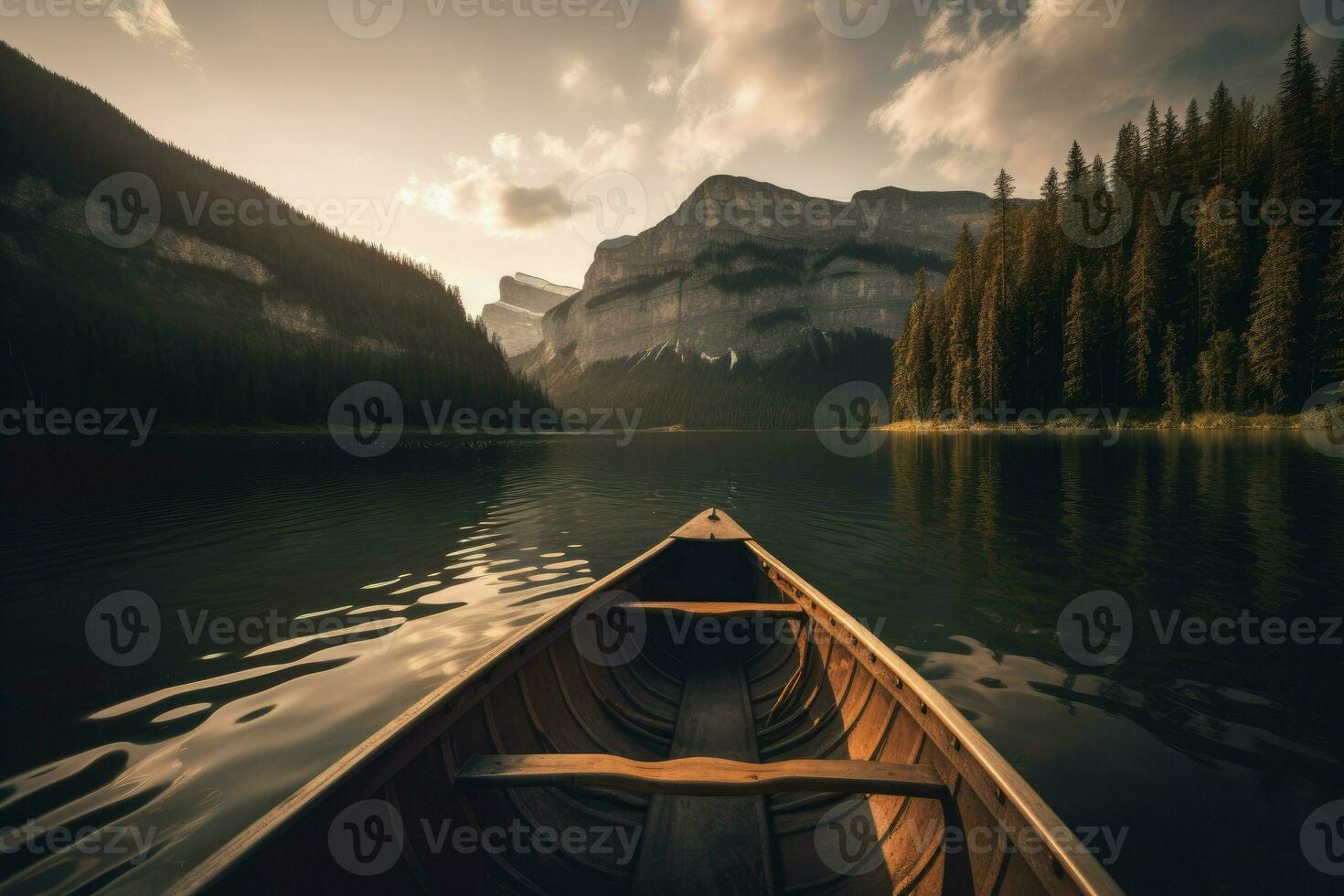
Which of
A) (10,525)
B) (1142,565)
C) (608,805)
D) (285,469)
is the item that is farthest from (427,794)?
(285,469)

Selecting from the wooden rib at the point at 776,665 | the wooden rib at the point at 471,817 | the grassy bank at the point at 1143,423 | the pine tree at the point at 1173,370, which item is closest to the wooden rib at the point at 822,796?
the wooden rib at the point at 471,817

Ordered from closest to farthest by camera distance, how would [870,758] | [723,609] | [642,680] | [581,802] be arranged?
[581,802]
[870,758]
[642,680]
[723,609]

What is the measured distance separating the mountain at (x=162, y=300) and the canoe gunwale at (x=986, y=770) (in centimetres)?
13219

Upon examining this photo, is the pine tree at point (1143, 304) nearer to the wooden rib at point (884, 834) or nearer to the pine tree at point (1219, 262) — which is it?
the pine tree at point (1219, 262)

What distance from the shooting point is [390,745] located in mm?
3287

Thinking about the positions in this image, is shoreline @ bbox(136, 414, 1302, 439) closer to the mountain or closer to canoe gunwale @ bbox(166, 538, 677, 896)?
the mountain

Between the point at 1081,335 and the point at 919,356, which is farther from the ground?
the point at 919,356

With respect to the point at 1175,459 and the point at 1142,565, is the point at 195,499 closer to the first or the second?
the point at 1142,565

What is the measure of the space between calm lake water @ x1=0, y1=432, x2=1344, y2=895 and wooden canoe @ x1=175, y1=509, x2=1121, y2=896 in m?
2.31

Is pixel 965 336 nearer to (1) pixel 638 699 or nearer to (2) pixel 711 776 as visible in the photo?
(1) pixel 638 699

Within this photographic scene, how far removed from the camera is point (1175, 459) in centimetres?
3216

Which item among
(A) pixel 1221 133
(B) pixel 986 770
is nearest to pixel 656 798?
(B) pixel 986 770

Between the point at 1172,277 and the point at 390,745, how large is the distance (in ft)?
283

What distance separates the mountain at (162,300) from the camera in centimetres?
9588
